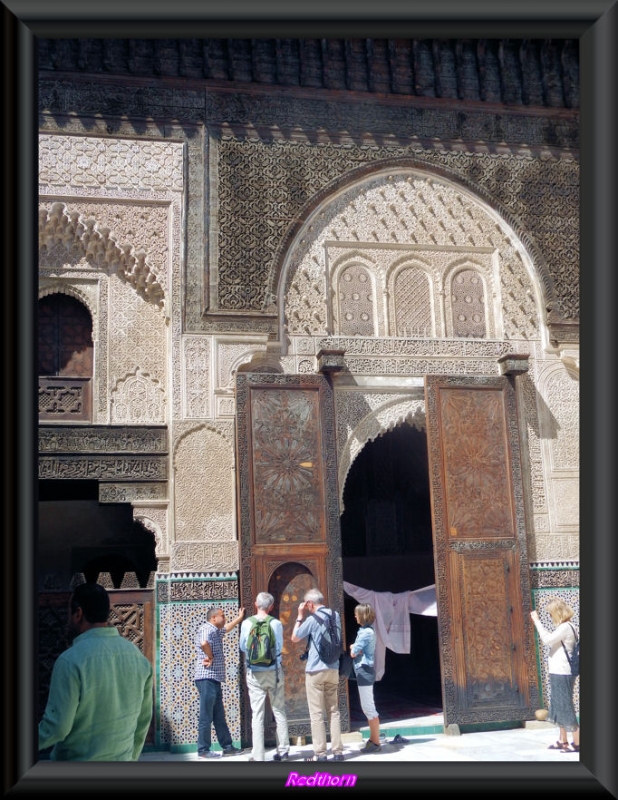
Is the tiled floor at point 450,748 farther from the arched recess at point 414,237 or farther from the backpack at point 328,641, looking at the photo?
the arched recess at point 414,237

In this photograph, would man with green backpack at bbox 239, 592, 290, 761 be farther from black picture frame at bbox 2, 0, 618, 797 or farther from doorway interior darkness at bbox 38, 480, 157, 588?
doorway interior darkness at bbox 38, 480, 157, 588

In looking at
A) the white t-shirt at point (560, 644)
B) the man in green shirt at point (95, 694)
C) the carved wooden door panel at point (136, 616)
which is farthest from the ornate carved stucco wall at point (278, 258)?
the man in green shirt at point (95, 694)

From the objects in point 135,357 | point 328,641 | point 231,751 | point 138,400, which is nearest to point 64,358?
point 135,357

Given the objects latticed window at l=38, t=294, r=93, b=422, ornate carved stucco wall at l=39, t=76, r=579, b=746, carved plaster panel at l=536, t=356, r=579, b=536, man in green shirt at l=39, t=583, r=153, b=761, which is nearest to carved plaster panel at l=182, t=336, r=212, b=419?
ornate carved stucco wall at l=39, t=76, r=579, b=746

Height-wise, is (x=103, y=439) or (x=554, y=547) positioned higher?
(x=103, y=439)

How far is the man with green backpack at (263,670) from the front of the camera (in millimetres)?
5336

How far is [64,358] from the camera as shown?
650 centimetres

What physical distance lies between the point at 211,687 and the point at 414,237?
3571 millimetres

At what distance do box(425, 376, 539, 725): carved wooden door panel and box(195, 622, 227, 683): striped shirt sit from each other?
1508 mm

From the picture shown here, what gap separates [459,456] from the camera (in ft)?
21.6

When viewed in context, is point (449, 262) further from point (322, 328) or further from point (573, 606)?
point (573, 606)

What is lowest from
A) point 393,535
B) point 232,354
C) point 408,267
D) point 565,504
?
point 393,535

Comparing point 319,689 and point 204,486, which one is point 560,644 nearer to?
point 319,689

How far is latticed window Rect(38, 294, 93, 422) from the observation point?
6426mm
